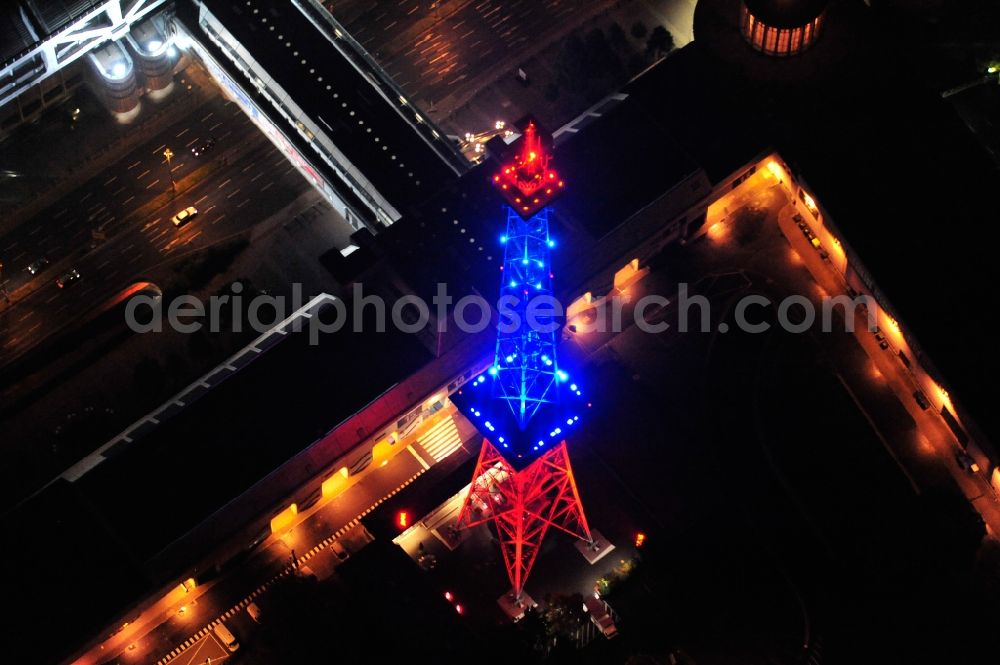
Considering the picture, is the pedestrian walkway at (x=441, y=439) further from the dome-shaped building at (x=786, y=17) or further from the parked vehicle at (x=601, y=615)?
the dome-shaped building at (x=786, y=17)

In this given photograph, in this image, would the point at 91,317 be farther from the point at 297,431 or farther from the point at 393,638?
the point at 393,638

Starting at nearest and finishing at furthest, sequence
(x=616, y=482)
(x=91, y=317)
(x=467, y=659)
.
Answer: (x=467, y=659), (x=616, y=482), (x=91, y=317)

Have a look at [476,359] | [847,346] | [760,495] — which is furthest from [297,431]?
[847,346]

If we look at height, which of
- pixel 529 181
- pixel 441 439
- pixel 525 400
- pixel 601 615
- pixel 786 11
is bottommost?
pixel 601 615

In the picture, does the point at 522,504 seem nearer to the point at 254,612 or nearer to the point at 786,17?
the point at 254,612

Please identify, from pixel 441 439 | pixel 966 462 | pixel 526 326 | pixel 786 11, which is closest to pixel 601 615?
pixel 441 439

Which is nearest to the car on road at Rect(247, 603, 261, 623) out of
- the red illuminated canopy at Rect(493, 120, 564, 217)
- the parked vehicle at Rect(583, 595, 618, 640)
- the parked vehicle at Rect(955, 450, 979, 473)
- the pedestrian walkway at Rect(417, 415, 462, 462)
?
the pedestrian walkway at Rect(417, 415, 462, 462)
